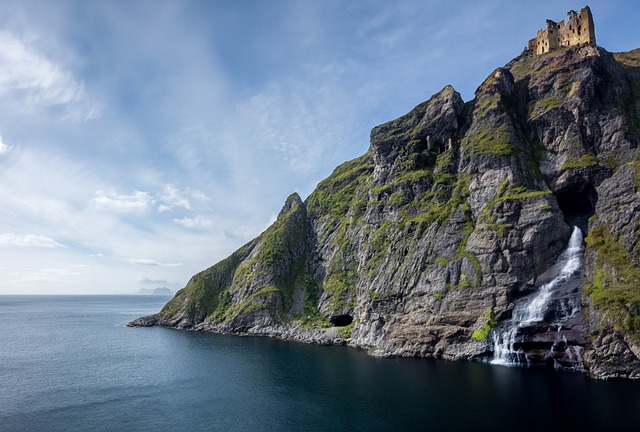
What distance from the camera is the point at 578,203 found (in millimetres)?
118312

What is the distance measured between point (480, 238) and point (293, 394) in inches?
2688

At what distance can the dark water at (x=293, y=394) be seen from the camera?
59531 millimetres

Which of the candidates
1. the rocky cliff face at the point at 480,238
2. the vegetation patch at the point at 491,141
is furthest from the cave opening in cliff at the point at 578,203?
the vegetation patch at the point at 491,141

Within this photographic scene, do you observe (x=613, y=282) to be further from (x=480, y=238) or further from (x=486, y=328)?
(x=480, y=238)

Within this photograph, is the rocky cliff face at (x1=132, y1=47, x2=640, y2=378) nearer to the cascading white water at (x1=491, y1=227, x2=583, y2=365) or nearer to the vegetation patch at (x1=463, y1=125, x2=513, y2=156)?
the vegetation patch at (x1=463, y1=125, x2=513, y2=156)

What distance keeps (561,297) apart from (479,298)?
59.7ft

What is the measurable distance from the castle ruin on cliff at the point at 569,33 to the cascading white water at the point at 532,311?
91.0m

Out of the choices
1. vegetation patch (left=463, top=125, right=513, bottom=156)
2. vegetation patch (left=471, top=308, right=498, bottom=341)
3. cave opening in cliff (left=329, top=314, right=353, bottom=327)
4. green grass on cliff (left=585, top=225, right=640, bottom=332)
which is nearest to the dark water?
vegetation patch (left=471, top=308, right=498, bottom=341)

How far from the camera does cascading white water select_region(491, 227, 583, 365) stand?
299 feet

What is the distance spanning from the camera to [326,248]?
578 ft

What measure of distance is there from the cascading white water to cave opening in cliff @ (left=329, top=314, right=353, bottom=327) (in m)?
55.5

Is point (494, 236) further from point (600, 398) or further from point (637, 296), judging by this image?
point (600, 398)

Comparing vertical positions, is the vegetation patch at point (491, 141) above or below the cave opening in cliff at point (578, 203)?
above

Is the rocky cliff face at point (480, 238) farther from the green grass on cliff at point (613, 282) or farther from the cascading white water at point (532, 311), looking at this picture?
the cascading white water at point (532, 311)
